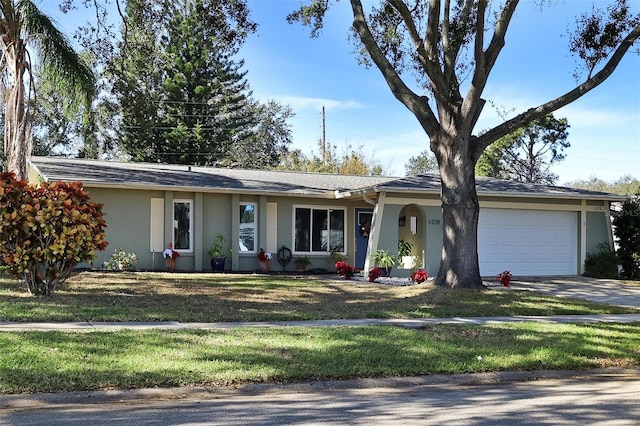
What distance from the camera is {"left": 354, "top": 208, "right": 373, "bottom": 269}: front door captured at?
21391 mm

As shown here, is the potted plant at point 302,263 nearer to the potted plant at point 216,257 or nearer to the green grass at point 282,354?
the potted plant at point 216,257

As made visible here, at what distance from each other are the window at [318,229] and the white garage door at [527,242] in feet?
15.3

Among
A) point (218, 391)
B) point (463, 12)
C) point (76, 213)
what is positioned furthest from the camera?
point (463, 12)

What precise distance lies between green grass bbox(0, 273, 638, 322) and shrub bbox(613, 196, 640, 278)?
25.4 feet

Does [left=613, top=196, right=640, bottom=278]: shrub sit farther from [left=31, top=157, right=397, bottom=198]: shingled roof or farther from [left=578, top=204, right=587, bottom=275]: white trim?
[left=31, top=157, right=397, bottom=198]: shingled roof

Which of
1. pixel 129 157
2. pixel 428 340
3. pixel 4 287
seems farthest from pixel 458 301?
pixel 129 157

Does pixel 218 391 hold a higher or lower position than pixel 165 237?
lower

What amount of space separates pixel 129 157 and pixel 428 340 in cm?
3392

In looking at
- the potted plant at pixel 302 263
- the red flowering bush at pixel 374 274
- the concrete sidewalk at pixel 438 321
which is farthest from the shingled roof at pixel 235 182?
the concrete sidewalk at pixel 438 321

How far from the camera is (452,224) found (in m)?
14.2

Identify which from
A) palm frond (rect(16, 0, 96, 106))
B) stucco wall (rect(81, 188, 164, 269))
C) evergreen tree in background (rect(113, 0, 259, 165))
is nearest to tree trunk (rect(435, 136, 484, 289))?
palm frond (rect(16, 0, 96, 106))

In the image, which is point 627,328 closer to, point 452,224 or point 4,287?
point 452,224

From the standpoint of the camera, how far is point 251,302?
11984 millimetres

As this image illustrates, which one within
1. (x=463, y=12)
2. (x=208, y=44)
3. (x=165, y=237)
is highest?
(x=208, y=44)
